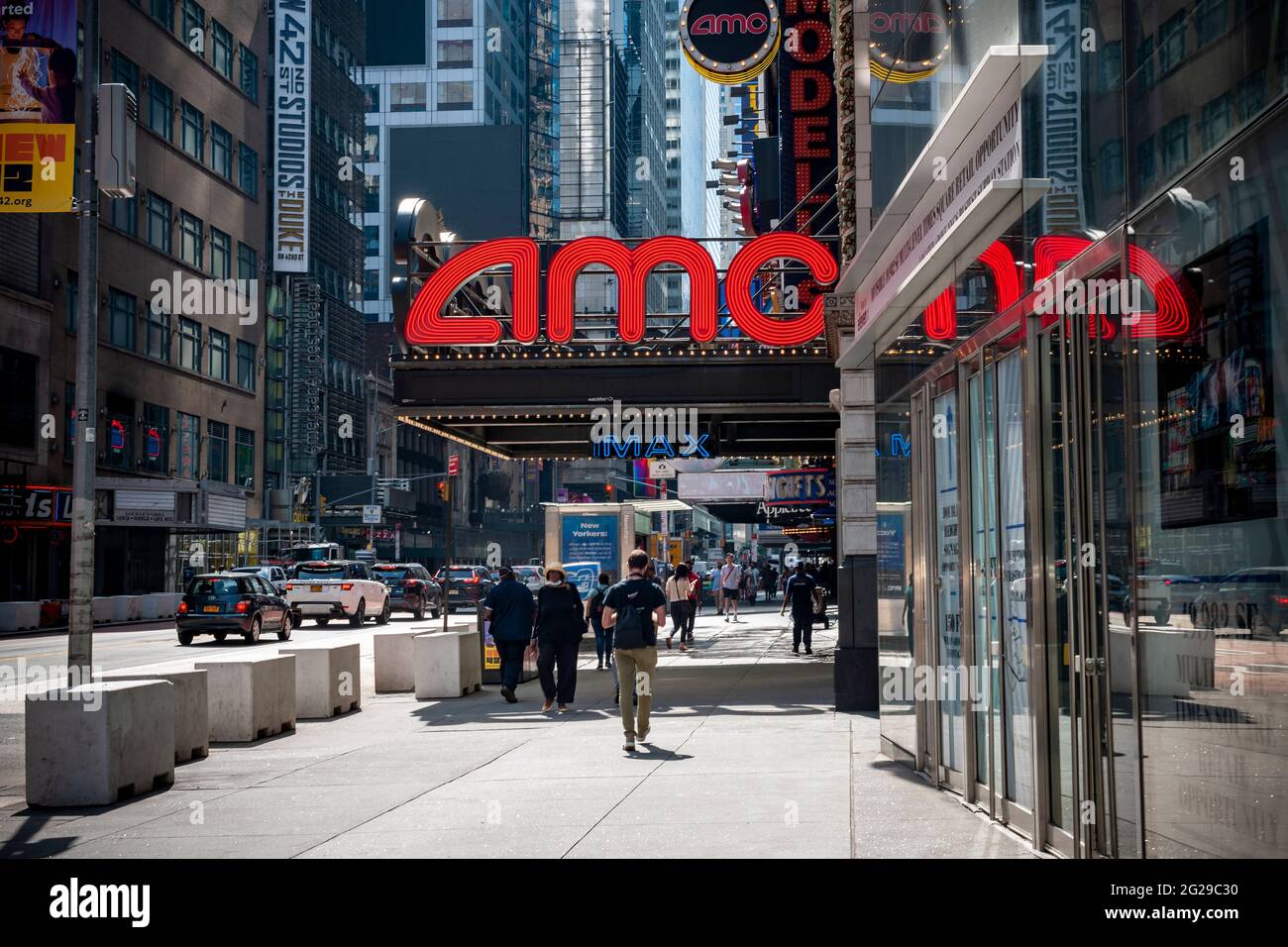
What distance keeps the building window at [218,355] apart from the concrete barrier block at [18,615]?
25.3m

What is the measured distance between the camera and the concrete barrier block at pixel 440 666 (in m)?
20.6

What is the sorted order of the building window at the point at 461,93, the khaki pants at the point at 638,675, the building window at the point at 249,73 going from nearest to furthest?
the khaki pants at the point at 638,675
the building window at the point at 249,73
the building window at the point at 461,93

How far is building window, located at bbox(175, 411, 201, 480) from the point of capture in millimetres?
62812

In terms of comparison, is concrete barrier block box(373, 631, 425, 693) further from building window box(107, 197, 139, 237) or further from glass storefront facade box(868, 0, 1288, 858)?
building window box(107, 197, 139, 237)

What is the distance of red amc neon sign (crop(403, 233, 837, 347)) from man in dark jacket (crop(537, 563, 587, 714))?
15.0 ft

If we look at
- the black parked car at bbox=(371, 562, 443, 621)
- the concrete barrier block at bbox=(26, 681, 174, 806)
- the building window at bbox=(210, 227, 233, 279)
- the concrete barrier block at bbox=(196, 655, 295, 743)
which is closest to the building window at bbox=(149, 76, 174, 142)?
the building window at bbox=(210, 227, 233, 279)

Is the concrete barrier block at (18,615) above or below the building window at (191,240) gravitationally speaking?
below

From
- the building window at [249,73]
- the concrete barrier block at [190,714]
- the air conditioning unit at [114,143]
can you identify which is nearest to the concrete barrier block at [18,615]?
the air conditioning unit at [114,143]

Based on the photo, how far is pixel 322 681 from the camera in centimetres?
1814

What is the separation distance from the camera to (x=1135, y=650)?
635 cm

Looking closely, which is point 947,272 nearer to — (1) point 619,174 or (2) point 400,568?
(2) point 400,568

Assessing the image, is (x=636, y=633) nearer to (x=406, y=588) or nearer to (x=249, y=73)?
(x=406, y=588)

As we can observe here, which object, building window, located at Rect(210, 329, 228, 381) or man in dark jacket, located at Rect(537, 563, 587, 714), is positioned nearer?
man in dark jacket, located at Rect(537, 563, 587, 714)

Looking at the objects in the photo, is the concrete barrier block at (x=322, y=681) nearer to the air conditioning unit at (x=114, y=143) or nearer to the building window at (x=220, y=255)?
the air conditioning unit at (x=114, y=143)
